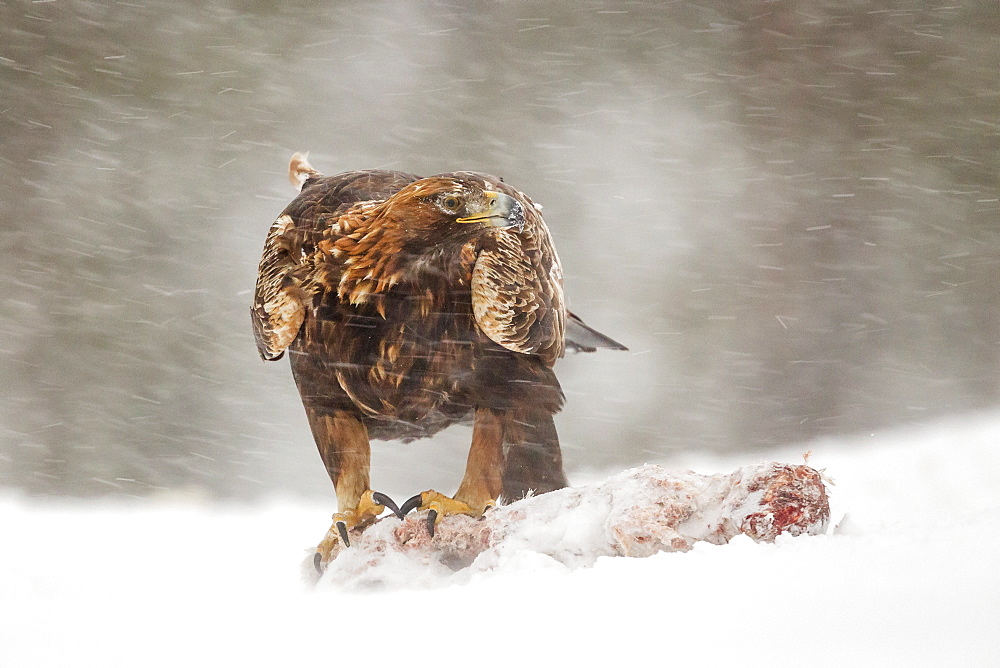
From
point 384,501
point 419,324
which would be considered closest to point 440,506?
point 384,501

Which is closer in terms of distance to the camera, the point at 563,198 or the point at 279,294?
the point at 279,294

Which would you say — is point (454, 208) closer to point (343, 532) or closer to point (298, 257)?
point (298, 257)

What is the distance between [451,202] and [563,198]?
3.62m

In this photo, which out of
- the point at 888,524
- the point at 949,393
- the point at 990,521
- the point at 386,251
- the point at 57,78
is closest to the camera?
the point at 990,521

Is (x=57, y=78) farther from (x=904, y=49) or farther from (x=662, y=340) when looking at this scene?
(x=904, y=49)

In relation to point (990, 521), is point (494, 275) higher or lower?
higher

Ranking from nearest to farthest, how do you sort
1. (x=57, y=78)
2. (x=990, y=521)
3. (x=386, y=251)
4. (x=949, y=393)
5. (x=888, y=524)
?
(x=990, y=521) → (x=888, y=524) → (x=386, y=251) → (x=57, y=78) → (x=949, y=393)

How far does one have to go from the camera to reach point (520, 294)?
6.31 feet

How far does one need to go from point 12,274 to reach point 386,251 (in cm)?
447

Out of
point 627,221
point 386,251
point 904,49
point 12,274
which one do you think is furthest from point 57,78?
point 904,49

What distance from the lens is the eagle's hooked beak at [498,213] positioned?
1830mm

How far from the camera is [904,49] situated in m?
5.38

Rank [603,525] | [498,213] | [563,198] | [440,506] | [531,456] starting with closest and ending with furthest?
[603,525]
[498,213]
[440,506]
[531,456]
[563,198]

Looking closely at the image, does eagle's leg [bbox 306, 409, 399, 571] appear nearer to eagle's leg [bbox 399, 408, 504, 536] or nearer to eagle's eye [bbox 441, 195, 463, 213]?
eagle's leg [bbox 399, 408, 504, 536]
